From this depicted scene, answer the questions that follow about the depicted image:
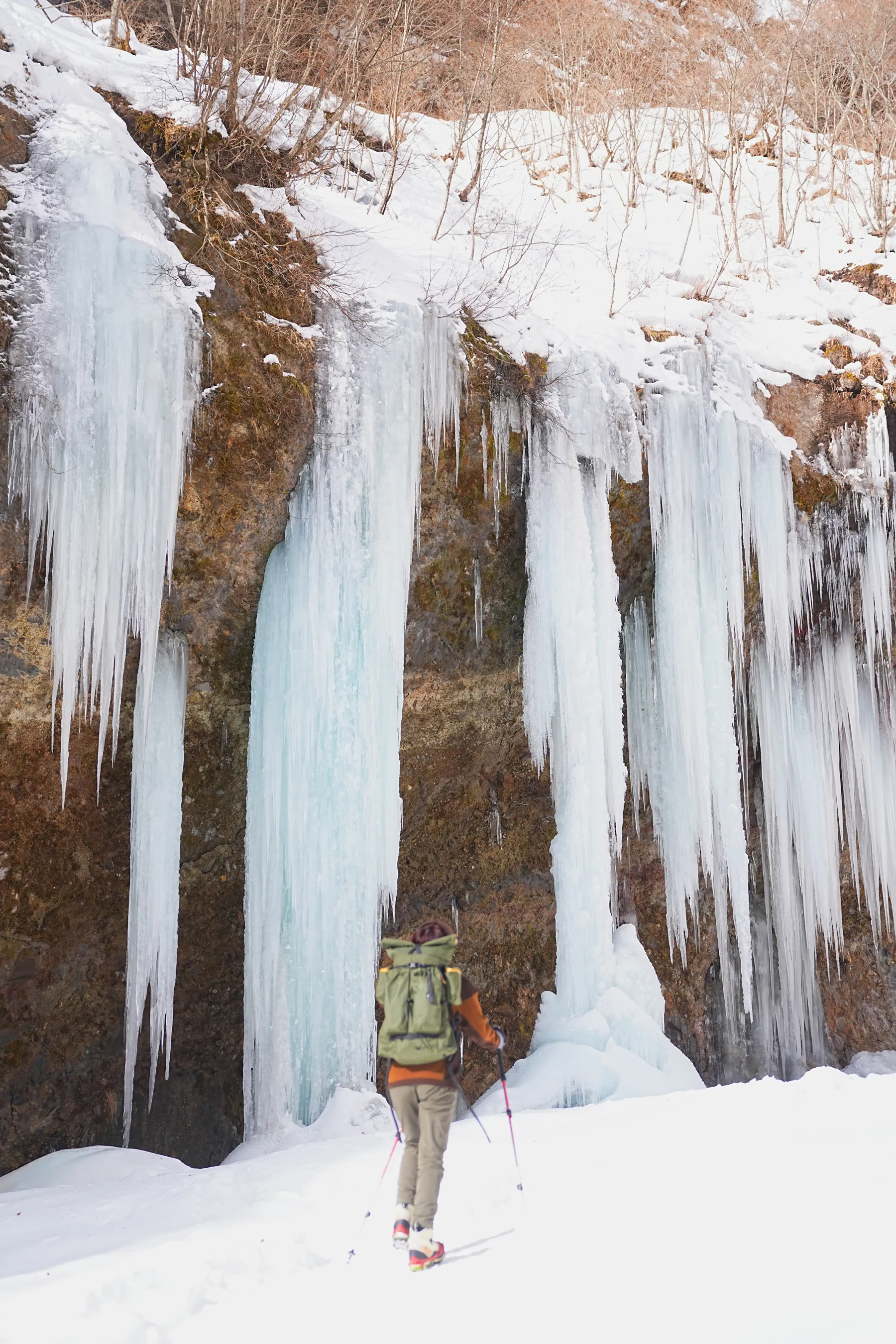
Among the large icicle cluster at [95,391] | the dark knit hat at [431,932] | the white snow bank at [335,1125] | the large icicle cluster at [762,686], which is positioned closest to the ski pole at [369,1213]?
the dark knit hat at [431,932]

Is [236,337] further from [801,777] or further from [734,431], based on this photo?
[801,777]

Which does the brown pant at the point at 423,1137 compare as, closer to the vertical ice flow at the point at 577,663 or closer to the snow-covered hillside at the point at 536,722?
the snow-covered hillside at the point at 536,722

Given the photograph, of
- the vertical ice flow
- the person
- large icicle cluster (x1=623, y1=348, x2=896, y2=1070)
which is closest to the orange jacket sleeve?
the person

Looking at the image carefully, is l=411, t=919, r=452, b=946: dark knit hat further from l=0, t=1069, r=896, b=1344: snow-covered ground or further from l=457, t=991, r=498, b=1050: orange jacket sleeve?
l=0, t=1069, r=896, b=1344: snow-covered ground

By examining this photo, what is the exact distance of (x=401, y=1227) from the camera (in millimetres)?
3086

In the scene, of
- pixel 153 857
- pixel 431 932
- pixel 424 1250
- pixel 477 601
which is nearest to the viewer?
pixel 424 1250

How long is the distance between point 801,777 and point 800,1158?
22.4 ft

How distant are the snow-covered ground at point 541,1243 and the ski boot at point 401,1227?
6cm

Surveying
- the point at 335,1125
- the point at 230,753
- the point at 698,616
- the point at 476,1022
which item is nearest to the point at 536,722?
the point at 698,616

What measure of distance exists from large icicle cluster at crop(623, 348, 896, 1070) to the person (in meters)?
5.35

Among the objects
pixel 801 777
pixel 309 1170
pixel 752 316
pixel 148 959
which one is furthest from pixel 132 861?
pixel 752 316

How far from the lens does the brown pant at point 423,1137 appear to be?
3.08 meters

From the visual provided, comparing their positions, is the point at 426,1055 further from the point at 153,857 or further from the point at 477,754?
the point at 477,754

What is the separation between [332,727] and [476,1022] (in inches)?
145
